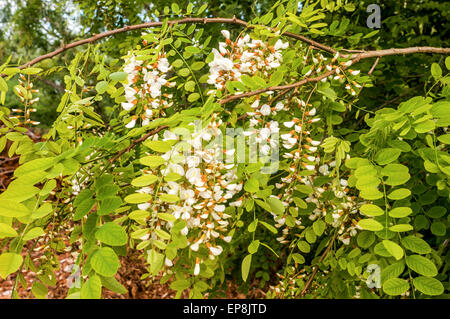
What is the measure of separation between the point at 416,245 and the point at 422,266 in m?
0.05

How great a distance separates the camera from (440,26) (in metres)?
2.99

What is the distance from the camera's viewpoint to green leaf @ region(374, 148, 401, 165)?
2.87ft

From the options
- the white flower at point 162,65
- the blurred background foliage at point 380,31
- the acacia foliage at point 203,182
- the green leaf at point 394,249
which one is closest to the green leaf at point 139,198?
the acacia foliage at point 203,182

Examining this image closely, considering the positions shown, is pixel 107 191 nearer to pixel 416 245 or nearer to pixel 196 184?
pixel 196 184

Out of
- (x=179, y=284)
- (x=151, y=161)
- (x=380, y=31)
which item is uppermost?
(x=380, y=31)

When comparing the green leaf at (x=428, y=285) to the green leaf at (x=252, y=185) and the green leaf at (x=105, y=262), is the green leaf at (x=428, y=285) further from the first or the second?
the green leaf at (x=105, y=262)

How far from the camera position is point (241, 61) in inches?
44.6

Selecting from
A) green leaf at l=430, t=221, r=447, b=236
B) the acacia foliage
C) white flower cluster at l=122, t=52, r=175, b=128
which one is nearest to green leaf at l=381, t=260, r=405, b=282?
the acacia foliage

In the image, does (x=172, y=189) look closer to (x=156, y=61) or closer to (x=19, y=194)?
(x=19, y=194)

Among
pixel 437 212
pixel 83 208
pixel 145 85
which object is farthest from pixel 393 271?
pixel 145 85

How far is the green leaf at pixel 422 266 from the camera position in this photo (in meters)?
0.80

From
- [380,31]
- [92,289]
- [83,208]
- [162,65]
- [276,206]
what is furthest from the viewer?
[380,31]

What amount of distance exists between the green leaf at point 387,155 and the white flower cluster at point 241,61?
438 millimetres
